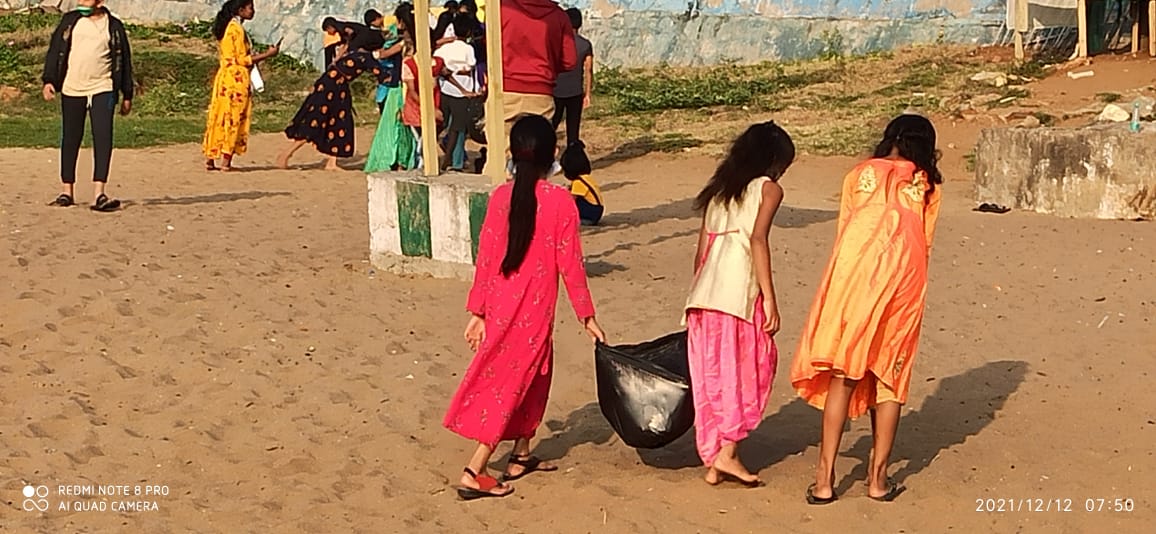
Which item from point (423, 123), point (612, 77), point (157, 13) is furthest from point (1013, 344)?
point (157, 13)

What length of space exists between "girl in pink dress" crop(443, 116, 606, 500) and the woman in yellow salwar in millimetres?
8225

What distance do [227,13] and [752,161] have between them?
8741 mm

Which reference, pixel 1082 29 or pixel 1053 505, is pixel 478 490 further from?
pixel 1082 29

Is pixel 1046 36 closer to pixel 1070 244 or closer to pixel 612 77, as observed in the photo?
pixel 612 77

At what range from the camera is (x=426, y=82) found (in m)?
9.07

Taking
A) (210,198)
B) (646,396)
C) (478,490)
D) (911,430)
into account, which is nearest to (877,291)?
(646,396)

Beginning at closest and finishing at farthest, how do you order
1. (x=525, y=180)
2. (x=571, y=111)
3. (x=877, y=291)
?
(x=877, y=291) → (x=525, y=180) → (x=571, y=111)

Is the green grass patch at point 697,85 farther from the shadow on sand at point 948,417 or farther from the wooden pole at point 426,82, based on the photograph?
the shadow on sand at point 948,417

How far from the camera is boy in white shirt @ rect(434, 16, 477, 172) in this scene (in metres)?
12.7

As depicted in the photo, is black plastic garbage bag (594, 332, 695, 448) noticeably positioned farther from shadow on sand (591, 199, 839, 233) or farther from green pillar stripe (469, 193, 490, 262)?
shadow on sand (591, 199, 839, 233)

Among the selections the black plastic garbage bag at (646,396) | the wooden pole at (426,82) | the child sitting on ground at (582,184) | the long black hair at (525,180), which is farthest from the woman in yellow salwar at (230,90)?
the black plastic garbage bag at (646,396)

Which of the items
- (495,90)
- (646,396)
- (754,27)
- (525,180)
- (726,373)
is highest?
(525,180)

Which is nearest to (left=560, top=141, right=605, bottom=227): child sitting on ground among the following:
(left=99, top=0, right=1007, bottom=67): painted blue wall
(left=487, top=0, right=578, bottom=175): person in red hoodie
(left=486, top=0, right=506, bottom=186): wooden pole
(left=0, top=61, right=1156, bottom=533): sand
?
(left=0, top=61, right=1156, bottom=533): sand

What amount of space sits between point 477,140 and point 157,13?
1435 cm
